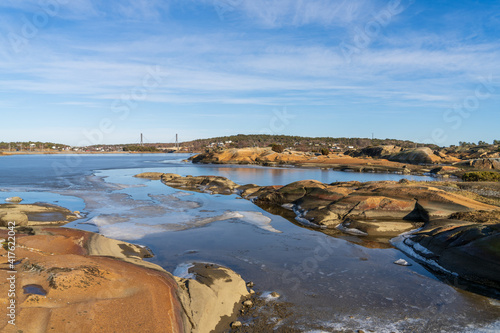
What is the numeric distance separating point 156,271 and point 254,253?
5.62m

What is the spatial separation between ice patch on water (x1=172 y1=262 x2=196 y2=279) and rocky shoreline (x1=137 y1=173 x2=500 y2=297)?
30.1 ft

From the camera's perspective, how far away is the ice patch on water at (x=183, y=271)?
10.7 metres

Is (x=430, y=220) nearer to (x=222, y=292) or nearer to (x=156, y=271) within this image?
(x=222, y=292)

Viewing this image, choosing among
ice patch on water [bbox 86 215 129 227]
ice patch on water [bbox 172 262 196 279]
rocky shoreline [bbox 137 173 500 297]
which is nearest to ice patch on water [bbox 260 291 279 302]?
ice patch on water [bbox 172 262 196 279]

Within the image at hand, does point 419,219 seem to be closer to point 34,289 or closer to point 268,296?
point 268,296

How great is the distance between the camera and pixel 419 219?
1916cm

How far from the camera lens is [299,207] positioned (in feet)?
78.8

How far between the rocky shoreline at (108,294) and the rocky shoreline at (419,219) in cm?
800

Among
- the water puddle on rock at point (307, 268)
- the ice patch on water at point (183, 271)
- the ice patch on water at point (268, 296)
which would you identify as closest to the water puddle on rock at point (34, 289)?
the ice patch on water at point (183, 271)

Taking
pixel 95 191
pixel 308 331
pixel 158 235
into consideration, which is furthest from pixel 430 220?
pixel 95 191

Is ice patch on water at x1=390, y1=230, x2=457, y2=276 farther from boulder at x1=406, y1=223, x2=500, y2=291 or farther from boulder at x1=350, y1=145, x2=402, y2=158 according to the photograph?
boulder at x1=350, y1=145, x2=402, y2=158

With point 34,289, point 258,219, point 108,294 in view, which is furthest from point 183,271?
point 258,219

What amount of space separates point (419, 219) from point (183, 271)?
47.8ft

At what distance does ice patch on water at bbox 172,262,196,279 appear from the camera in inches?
420
